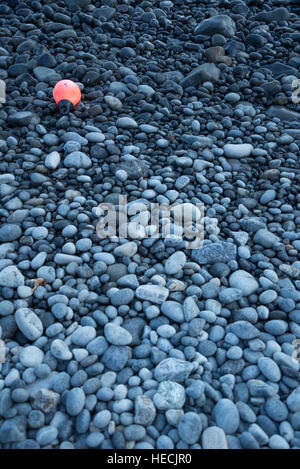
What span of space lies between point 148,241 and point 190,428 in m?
1.01

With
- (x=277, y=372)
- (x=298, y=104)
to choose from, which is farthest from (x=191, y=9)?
(x=277, y=372)

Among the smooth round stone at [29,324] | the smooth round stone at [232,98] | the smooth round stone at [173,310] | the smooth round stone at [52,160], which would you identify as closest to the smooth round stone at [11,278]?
the smooth round stone at [29,324]

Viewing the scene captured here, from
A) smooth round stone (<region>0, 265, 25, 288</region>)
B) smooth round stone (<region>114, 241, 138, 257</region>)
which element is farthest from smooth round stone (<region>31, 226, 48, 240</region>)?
smooth round stone (<region>114, 241, 138, 257</region>)

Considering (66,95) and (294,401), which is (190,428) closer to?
(294,401)

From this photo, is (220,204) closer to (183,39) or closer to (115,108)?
(115,108)

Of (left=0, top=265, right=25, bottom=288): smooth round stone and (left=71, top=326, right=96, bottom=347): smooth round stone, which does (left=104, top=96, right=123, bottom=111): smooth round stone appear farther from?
(left=71, top=326, right=96, bottom=347): smooth round stone

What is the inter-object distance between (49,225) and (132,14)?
2.80 meters

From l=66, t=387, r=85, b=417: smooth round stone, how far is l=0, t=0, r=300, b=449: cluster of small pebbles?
0.4 inches

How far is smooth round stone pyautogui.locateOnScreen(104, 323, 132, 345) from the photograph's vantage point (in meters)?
1.99

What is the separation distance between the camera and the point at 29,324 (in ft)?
6.66

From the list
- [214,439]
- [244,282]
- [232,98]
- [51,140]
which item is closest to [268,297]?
[244,282]

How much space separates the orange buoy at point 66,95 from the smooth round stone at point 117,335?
1.76 m

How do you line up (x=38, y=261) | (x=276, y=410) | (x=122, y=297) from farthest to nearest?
(x=38, y=261), (x=122, y=297), (x=276, y=410)

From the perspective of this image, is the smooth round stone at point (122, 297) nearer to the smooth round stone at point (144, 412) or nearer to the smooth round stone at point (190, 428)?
the smooth round stone at point (144, 412)
